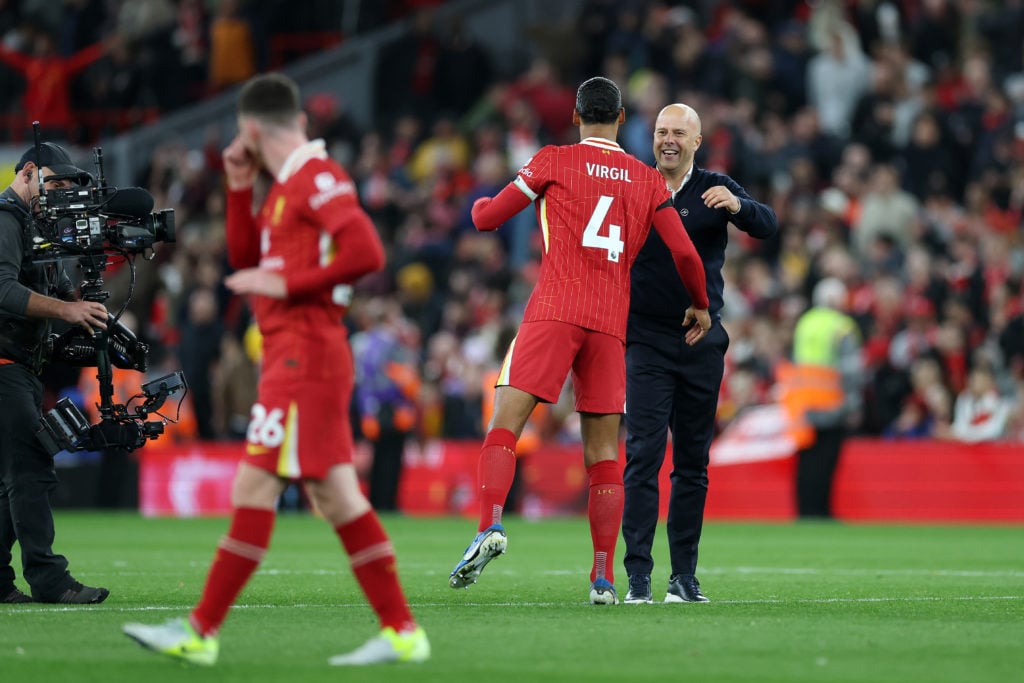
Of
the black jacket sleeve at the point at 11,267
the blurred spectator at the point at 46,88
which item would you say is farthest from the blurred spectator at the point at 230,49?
the black jacket sleeve at the point at 11,267

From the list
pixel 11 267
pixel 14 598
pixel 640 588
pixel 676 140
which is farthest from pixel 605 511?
pixel 11 267

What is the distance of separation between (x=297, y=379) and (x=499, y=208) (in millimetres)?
2451

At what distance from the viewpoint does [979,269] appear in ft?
64.8

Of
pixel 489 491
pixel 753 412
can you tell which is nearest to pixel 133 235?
pixel 489 491

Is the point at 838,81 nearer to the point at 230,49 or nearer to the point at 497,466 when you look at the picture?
the point at 230,49

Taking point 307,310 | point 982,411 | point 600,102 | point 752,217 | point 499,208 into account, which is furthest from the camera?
point 982,411

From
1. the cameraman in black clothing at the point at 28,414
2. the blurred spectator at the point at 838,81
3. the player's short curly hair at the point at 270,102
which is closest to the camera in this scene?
the player's short curly hair at the point at 270,102

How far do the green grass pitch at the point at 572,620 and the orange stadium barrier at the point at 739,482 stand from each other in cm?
445

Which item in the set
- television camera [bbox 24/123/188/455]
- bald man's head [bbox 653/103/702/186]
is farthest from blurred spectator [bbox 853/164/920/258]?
television camera [bbox 24/123/188/455]

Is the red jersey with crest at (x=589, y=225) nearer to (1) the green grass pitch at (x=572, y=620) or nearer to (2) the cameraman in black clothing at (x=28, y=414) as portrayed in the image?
(1) the green grass pitch at (x=572, y=620)

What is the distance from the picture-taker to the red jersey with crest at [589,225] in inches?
355

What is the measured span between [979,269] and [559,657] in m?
13.9

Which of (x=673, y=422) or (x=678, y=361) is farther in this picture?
(x=673, y=422)

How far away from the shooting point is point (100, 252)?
360 inches
